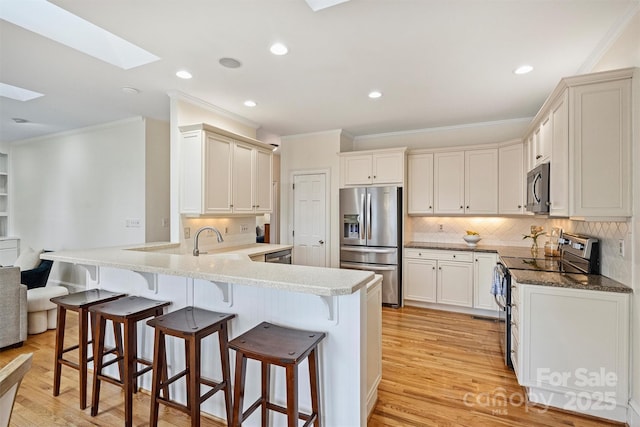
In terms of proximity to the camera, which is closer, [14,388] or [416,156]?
[14,388]

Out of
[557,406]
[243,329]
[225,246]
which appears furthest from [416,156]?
[243,329]

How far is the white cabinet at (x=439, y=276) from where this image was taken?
4.18 m

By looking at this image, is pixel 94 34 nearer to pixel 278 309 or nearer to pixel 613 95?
pixel 278 309

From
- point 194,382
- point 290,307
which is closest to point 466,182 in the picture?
point 290,307

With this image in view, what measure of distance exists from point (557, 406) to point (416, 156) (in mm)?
3357

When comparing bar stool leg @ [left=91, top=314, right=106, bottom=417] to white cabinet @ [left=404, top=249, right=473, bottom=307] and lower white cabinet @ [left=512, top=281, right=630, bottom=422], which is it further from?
white cabinet @ [left=404, top=249, right=473, bottom=307]

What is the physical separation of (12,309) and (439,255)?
4.92 meters

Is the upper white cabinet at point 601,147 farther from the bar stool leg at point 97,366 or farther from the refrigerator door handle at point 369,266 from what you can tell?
the bar stool leg at point 97,366

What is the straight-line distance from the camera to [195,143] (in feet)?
11.1

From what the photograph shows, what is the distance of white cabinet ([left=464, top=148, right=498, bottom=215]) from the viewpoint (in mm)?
4254

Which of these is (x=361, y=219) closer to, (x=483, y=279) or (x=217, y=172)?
(x=483, y=279)

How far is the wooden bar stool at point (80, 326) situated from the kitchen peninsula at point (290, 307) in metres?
0.28

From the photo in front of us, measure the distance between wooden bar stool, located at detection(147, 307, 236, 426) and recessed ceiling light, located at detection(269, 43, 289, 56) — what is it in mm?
1990

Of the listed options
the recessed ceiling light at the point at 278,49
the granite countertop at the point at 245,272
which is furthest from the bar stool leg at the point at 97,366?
the recessed ceiling light at the point at 278,49
